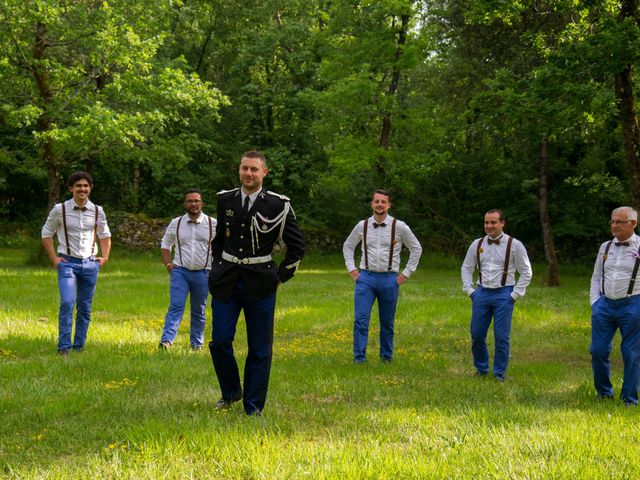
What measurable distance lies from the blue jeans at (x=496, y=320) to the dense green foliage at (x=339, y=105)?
434cm

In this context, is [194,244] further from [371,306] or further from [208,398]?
[208,398]

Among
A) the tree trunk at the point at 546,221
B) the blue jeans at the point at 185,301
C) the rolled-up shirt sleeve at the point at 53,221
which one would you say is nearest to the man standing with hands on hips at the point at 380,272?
the blue jeans at the point at 185,301

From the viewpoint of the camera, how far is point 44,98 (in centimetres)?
2272

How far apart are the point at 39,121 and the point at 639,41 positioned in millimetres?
19448

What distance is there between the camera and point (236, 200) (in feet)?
20.0

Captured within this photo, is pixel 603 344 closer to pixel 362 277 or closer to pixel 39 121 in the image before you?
pixel 362 277

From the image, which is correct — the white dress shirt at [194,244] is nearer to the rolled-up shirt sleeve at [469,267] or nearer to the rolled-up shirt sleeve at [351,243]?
the rolled-up shirt sleeve at [351,243]

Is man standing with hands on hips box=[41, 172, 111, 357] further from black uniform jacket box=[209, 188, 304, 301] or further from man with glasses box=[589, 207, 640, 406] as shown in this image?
man with glasses box=[589, 207, 640, 406]

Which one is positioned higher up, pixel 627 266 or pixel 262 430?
pixel 627 266

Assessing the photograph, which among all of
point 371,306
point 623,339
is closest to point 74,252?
point 371,306

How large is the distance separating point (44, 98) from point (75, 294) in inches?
629

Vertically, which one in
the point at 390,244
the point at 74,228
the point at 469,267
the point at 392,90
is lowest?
the point at 469,267

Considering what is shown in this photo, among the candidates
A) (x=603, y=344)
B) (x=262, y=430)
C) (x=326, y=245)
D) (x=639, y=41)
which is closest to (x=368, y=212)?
(x=326, y=245)

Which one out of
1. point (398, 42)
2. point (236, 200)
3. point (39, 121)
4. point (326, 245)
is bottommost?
point (326, 245)
